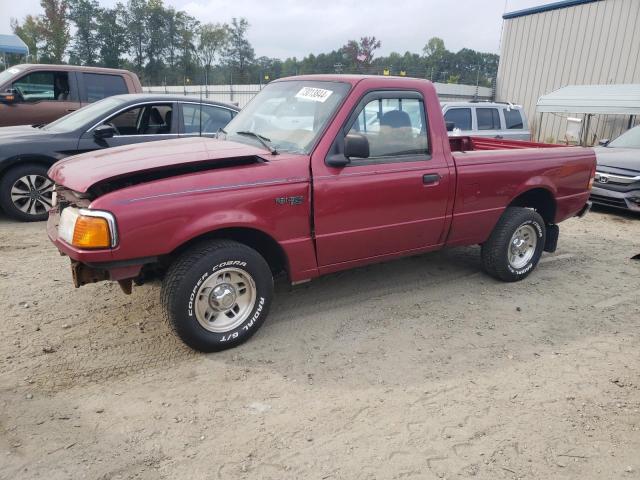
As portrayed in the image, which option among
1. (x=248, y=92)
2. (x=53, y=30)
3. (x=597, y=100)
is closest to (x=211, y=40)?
(x=53, y=30)

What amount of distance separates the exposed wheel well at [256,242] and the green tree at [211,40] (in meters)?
68.7

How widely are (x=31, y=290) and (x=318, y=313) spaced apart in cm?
260

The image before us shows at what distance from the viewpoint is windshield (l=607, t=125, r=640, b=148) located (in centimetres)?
949

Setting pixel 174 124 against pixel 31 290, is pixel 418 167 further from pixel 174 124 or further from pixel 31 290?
pixel 174 124

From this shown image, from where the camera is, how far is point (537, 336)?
4051 millimetres

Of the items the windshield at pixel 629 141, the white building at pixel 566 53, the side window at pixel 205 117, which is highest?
the white building at pixel 566 53

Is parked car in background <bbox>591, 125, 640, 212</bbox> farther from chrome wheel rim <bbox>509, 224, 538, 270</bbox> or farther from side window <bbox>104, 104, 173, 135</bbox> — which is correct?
side window <bbox>104, 104, 173, 135</bbox>

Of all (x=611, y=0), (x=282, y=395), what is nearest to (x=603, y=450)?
(x=282, y=395)

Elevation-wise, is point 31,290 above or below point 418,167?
below

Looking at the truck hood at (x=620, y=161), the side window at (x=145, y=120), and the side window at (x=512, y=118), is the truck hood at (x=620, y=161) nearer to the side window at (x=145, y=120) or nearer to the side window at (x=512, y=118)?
the side window at (x=512, y=118)

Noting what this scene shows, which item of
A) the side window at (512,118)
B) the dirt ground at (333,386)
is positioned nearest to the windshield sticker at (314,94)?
the dirt ground at (333,386)

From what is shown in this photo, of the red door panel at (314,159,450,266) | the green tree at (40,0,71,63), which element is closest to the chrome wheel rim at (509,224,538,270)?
the red door panel at (314,159,450,266)

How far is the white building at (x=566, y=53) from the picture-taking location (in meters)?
16.7

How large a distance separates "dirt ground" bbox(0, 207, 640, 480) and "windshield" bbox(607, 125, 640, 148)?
5802 mm
